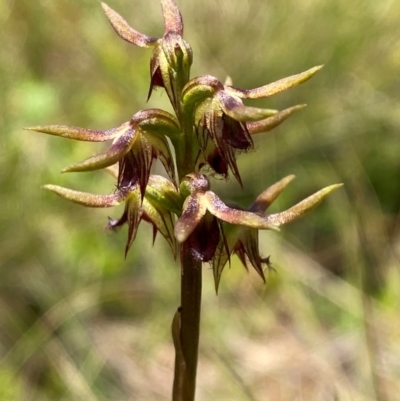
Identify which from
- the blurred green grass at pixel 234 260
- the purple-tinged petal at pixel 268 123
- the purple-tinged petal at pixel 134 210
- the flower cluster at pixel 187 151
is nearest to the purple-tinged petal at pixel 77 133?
the flower cluster at pixel 187 151

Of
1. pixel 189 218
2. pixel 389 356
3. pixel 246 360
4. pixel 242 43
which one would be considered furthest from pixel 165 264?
pixel 189 218

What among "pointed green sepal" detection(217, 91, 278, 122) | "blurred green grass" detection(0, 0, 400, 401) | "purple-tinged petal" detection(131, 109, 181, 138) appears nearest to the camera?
"pointed green sepal" detection(217, 91, 278, 122)

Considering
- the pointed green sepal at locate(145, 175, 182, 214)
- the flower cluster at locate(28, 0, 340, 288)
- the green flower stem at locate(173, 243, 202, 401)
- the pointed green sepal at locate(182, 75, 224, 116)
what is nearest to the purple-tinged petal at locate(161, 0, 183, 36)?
the flower cluster at locate(28, 0, 340, 288)

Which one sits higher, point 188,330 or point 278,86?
point 278,86

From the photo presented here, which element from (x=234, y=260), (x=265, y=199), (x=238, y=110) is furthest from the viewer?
(x=234, y=260)

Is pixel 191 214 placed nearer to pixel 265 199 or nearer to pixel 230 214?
pixel 230 214

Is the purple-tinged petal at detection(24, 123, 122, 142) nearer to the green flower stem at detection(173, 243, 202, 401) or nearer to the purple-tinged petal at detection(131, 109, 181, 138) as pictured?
the purple-tinged petal at detection(131, 109, 181, 138)

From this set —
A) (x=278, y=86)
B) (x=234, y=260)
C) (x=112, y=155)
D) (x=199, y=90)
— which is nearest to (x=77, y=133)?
(x=112, y=155)
